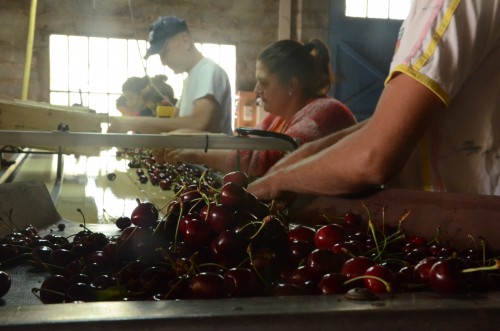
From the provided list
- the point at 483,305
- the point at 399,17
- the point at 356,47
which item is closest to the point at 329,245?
the point at 483,305

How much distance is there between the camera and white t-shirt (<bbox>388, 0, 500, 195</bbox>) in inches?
36.9

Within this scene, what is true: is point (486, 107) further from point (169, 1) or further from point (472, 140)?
point (169, 1)

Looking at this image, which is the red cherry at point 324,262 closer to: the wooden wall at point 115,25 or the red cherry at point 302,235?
the red cherry at point 302,235

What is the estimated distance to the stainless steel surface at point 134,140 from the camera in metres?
1.61

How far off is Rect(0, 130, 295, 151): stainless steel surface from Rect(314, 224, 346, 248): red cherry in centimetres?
103

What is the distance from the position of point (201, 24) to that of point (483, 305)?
7377mm

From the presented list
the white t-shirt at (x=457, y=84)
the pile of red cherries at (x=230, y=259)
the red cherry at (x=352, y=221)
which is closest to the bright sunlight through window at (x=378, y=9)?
the white t-shirt at (x=457, y=84)

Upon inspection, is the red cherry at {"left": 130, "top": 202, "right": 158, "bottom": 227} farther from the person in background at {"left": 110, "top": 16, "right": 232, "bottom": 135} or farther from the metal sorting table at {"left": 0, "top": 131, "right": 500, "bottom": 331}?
the person in background at {"left": 110, "top": 16, "right": 232, "bottom": 135}

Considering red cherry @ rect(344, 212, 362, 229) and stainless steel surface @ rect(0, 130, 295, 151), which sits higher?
stainless steel surface @ rect(0, 130, 295, 151)

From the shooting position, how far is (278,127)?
2.53 meters

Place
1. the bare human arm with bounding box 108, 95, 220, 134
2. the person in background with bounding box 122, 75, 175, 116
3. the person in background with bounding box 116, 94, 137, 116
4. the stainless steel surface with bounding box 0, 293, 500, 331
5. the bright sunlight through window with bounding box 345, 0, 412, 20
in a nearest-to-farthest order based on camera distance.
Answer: the stainless steel surface with bounding box 0, 293, 500, 331 → the bare human arm with bounding box 108, 95, 220, 134 → the person in background with bounding box 122, 75, 175, 116 → the person in background with bounding box 116, 94, 137, 116 → the bright sunlight through window with bounding box 345, 0, 412, 20

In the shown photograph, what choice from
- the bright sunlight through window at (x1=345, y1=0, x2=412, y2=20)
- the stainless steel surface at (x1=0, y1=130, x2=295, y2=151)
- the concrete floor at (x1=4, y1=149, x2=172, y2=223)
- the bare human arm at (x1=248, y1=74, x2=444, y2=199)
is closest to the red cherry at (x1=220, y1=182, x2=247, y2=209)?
the bare human arm at (x1=248, y1=74, x2=444, y2=199)

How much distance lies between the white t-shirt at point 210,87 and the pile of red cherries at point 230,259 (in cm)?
208

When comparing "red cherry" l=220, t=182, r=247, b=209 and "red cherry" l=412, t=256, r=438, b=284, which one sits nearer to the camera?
"red cherry" l=412, t=256, r=438, b=284
